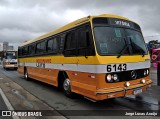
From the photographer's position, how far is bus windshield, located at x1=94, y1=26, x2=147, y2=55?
747 centimetres

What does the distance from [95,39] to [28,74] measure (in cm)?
→ 1023

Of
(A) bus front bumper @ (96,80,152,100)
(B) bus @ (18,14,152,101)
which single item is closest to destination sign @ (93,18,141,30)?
(B) bus @ (18,14,152,101)

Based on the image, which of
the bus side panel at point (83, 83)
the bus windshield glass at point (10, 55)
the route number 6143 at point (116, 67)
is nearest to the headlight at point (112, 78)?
the route number 6143 at point (116, 67)

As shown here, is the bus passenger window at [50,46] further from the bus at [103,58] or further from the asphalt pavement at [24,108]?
the asphalt pavement at [24,108]

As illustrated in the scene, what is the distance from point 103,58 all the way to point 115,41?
84 cm

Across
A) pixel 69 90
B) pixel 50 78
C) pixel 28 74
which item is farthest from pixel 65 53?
pixel 28 74

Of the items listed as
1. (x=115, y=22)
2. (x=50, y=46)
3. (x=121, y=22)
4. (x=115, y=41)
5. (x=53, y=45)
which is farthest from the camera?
(x=50, y=46)

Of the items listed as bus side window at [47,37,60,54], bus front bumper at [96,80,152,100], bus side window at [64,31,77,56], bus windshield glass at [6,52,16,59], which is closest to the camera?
bus front bumper at [96,80,152,100]

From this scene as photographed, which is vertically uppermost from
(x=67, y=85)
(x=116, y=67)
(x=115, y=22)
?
(x=115, y=22)

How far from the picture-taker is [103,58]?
23.7ft

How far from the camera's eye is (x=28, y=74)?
1678 cm

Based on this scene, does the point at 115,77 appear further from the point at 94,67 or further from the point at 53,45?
the point at 53,45

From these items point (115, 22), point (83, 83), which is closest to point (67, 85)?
point (83, 83)

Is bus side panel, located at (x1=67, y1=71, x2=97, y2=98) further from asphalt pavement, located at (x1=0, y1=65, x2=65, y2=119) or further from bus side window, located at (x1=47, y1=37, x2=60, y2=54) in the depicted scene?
bus side window, located at (x1=47, y1=37, x2=60, y2=54)
